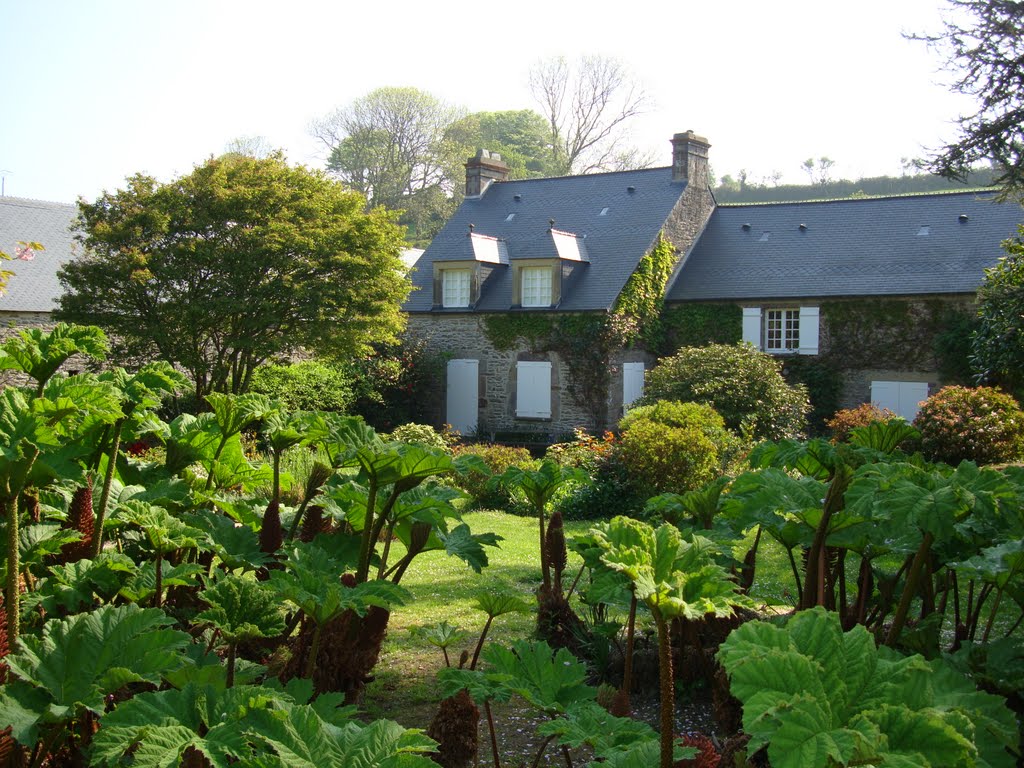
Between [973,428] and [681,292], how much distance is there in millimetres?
10171

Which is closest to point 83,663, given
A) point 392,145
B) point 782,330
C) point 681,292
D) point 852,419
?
point 852,419

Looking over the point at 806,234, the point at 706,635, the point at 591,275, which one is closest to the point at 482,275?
the point at 591,275

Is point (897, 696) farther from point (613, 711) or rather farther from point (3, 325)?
point (3, 325)

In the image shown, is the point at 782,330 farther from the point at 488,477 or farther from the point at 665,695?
the point at 665,695

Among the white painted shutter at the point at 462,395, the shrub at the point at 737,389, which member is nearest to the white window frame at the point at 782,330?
the shrub at the point at 737,389

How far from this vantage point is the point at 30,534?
257cm

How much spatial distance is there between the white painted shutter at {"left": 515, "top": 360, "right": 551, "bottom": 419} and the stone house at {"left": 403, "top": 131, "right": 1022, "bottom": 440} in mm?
38

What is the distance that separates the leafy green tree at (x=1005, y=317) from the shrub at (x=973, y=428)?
0.49 meters

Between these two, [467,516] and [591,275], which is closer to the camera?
[467,516]

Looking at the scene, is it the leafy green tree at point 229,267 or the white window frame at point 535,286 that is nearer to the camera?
the leafy green tree at point 229,267

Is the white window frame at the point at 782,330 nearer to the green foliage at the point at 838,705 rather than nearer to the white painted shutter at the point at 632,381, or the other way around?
the white painted shutter at the point at 632,381

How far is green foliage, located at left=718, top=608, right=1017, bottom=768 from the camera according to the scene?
4.91ft

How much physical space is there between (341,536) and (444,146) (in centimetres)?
4636

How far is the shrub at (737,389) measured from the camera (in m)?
17.4
